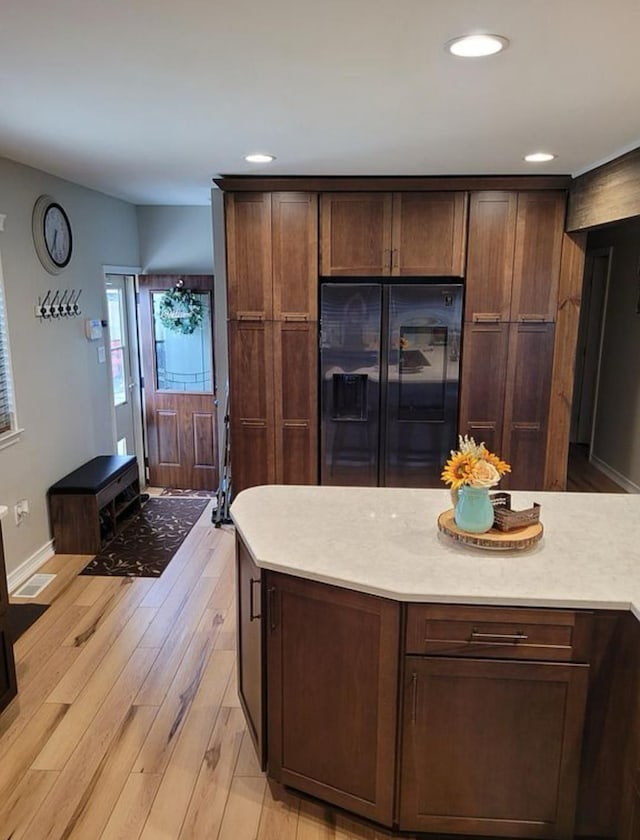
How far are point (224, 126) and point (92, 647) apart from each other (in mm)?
2604

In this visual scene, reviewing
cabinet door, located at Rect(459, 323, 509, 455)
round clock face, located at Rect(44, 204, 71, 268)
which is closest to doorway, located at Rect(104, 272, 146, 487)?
round clock face, located at Rect(44, 204, 71, 268)

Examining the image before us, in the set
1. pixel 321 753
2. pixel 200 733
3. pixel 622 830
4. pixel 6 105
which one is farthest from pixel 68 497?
pixel 622 830

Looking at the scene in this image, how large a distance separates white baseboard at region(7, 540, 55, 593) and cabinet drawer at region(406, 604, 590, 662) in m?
2.88

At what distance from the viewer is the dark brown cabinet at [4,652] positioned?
2.59 m

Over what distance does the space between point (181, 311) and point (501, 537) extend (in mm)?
4295

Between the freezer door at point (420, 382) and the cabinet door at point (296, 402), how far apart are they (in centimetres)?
50

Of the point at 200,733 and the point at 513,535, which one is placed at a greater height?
the point at 513,535

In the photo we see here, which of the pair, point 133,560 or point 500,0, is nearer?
point 500,0

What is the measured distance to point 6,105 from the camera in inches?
98.2

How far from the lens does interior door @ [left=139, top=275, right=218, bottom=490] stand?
568 centimetres

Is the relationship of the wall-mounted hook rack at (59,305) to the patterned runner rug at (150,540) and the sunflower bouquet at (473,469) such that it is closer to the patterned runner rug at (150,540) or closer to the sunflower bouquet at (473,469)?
the patterned runner rug at (150,540)

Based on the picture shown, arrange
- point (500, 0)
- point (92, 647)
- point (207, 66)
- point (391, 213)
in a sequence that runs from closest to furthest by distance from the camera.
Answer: point (500, 0) → point (207, 66) → point (92, 647) → point (391, 213)

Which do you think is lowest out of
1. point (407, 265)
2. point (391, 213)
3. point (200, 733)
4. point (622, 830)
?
point (200, 733)

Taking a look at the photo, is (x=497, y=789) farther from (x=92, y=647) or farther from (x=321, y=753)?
(x=92, y=647)
